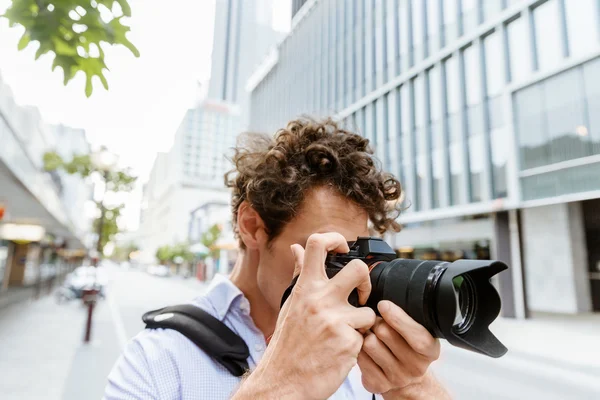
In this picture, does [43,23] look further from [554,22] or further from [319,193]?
[554,22]

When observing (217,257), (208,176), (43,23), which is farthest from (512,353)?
(208,176)

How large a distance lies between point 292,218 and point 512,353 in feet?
28.5

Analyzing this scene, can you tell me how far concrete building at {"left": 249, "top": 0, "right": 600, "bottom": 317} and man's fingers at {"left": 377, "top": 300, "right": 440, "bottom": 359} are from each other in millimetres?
7323

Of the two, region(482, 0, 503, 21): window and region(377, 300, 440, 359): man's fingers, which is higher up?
region(482, 0, 503, 21): window

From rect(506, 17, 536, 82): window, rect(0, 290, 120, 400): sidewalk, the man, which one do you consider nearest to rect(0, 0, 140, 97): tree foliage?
the man

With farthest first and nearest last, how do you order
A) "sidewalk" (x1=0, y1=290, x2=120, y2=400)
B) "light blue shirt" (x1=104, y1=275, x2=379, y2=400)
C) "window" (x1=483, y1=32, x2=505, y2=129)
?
"window" (x1=483, y1=32, x2=505, y2=129), "sidewalk" (x1=0, y1=290, x2=120, y2=400), "light blue shirt" (x1=104, y1=275, x2=379, y2=400)

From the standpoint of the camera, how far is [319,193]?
133 cm

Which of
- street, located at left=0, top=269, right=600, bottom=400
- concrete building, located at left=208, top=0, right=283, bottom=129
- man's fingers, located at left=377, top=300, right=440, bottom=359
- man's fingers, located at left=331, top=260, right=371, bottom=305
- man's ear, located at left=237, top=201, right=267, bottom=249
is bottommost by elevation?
street, located at left=0, top=269, right=600, bottom=400

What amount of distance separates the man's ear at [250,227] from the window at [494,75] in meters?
13.4

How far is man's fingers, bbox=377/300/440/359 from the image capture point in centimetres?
88

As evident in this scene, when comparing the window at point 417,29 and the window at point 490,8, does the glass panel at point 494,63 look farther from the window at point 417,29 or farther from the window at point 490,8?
the window at point 417,29

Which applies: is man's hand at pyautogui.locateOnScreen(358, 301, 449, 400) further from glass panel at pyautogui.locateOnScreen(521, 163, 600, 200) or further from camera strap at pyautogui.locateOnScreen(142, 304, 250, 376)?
glass panel at pyautogui.locateOnScreen(521, 163, 600, 200)

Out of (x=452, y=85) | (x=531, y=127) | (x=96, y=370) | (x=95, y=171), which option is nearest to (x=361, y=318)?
(x=96, y=370)

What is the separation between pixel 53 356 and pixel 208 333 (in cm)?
663
